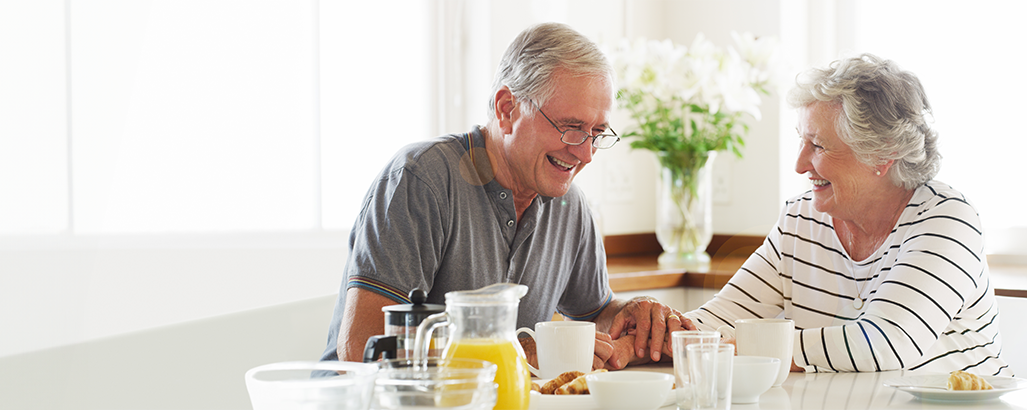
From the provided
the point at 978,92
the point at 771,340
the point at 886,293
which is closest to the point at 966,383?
the point at 771,340

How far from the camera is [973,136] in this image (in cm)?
275

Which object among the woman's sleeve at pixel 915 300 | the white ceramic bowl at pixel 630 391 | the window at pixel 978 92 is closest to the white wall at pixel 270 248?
the window at pixel 978 92

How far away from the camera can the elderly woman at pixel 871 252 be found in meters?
1.45

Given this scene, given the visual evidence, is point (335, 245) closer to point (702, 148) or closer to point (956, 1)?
point (702, 148)

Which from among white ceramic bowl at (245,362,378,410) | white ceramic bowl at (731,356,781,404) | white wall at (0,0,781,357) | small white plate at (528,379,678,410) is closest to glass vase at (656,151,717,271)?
white wall at (0,0,781,357)

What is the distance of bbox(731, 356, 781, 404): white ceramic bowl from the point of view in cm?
Result: 108

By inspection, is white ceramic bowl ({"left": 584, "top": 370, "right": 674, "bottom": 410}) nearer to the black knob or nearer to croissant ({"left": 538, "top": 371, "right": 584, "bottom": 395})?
croissant ({"left": 538, "top": 371, "right": 584, "bottom": 395})

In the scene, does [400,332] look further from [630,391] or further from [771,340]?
[771,340]

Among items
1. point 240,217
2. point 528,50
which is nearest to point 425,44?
point 240,217

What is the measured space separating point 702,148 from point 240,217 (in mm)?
1488

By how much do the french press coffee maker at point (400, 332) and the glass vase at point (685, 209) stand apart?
6.49 feet

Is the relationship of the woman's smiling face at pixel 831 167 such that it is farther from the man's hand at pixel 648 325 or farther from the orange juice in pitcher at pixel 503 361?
the orange juice in pitcher at pixel 503 361

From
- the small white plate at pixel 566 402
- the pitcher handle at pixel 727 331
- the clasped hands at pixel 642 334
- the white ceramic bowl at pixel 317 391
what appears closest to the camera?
the white ceramic bowl at pixel 317 391

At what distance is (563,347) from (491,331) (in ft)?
1.15
